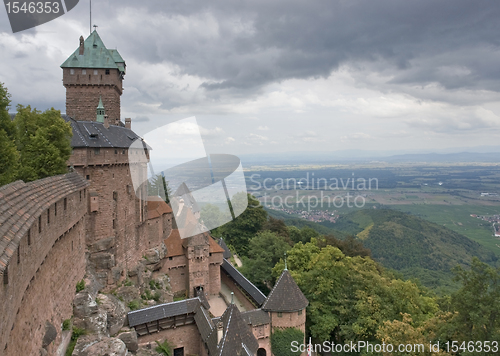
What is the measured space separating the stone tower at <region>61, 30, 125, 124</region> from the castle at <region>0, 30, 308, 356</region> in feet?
0.22

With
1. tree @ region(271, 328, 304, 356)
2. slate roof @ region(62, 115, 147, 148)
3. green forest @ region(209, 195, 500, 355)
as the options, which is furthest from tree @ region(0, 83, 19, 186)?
green forest @ region(209, 195, 500, 355)

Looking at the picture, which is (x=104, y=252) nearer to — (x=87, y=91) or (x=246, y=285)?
(x=87, y=91)

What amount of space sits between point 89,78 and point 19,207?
62.6 ft

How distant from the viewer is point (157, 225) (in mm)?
26594

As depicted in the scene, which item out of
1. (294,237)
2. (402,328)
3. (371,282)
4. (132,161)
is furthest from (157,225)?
(294,237)

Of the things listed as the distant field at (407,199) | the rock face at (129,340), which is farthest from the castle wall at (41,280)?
the distant field at (407,199)

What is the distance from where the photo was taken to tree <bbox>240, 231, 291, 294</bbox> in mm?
33219

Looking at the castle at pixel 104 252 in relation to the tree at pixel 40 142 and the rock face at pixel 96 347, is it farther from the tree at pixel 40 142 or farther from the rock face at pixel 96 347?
the tree at pixel 40 142

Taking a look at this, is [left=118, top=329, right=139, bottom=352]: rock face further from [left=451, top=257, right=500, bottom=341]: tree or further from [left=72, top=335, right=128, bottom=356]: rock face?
[left=451, top=257, right=500, bottom=341]: tree

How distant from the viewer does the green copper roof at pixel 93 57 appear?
2320 cm

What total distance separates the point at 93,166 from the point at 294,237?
34055 millimetres

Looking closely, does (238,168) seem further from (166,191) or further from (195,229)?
(166,191)

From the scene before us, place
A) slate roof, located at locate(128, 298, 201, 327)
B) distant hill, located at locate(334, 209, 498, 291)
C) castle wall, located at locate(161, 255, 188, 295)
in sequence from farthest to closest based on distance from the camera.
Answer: distant hill, located at locate(334, 209, 498, 291)
castle wall, located at locate(161, 255, 188, 295)
slate roof, located at locate(128, 298, 201, 327)

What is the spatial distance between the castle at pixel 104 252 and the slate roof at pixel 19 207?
1.3 inches
